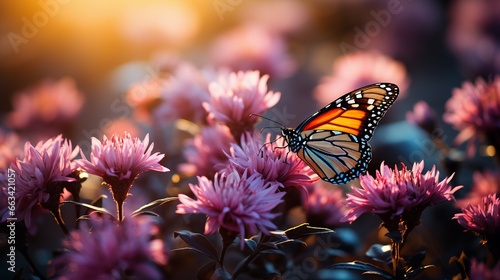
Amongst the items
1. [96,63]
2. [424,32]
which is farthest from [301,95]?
[96,63]

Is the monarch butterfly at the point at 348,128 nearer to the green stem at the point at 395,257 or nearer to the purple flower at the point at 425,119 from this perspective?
the green stem at the point at 395,257

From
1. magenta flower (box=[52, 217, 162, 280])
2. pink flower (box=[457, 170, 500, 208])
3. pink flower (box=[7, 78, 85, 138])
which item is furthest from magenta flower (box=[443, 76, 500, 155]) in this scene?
pink flower (box=[7, 78, 85, 138])

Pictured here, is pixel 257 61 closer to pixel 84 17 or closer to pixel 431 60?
pixel 84 17

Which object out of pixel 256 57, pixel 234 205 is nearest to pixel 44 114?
pixel 256 57

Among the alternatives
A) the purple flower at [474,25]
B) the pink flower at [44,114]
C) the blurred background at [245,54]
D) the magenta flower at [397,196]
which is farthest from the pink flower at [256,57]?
the purple flower at [474,25]

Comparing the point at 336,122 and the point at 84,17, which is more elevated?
the point at 84,17

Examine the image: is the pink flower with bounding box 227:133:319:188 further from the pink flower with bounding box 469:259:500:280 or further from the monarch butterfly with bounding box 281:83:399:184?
the pink flower with bounding box 469:259:500:280
